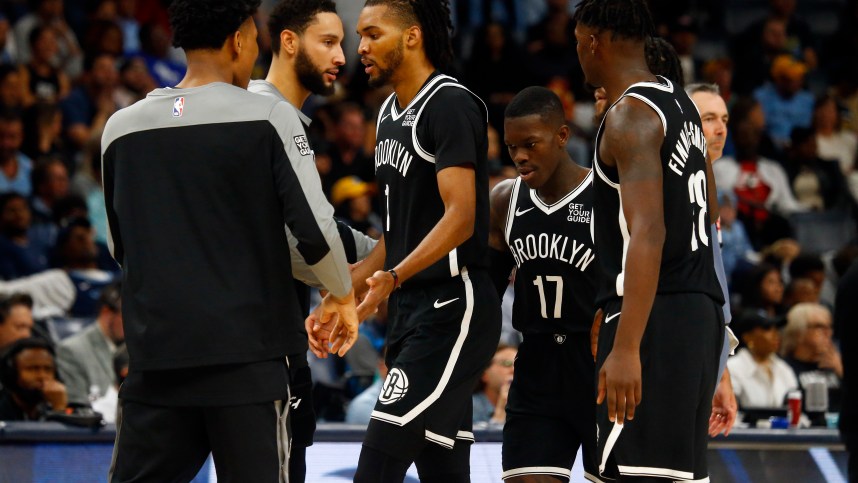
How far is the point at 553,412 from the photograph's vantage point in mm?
5035

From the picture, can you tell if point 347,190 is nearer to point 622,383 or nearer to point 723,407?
point 723,407

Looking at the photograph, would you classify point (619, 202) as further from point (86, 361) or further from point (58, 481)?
point (86, 361)

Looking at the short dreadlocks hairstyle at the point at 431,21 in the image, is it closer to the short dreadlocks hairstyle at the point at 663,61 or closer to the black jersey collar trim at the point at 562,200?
the black jersey collar trim at the point at 562,200

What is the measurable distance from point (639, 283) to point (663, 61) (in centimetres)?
143

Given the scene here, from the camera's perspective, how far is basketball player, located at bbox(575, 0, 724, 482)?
397cm

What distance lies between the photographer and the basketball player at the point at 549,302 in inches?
198

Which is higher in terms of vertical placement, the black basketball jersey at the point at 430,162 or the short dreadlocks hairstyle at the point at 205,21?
the short dreadlocks hairstyle at the point at 205,21

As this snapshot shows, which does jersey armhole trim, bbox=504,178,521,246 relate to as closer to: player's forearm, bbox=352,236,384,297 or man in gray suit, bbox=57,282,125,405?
player's forearm, bbox=352,236,384,297

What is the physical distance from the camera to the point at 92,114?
1193 centimetres

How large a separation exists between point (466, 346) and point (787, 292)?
21.1 ft

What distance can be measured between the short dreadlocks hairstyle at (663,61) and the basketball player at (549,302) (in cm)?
40

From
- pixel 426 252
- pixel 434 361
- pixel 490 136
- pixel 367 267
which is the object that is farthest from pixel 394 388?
pixel 490 136

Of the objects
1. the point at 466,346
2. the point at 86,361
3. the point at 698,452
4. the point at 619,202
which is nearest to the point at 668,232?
the point at 619,202

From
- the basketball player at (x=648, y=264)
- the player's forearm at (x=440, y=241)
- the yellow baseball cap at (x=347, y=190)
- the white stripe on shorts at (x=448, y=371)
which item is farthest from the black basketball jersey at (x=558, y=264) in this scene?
the yellow baseball cap at (x=347, y=190)
